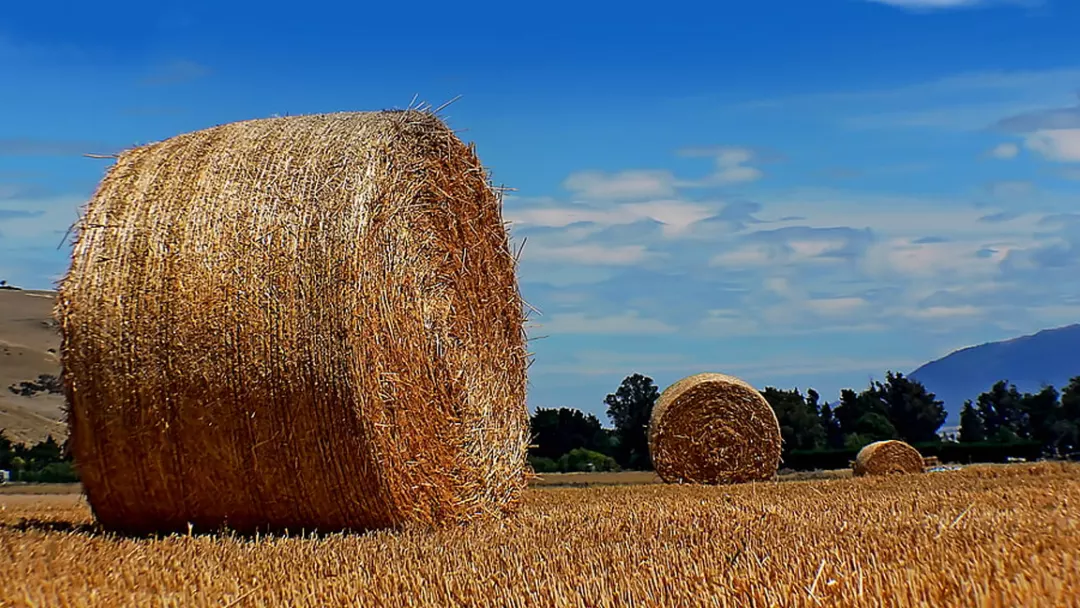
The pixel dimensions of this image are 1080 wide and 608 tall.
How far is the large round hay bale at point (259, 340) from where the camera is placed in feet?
22.0

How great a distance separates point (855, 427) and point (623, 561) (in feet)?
108

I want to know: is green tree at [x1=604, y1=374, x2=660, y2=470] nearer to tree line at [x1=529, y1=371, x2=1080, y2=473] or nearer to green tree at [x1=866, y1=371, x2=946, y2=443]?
tree line at [x1=529, y1=371, x2=1080, y2=473]

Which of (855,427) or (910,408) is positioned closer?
(855,427)

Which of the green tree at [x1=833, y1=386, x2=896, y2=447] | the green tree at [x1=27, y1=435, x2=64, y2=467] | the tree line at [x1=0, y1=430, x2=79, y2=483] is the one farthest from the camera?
the green tree at [x1=833, y1=386, x2=896, y2=447]

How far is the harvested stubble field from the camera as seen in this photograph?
138 inches

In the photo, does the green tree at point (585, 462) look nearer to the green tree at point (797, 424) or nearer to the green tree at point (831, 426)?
the green tree at point (797, 424)

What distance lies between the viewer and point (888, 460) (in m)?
16.3

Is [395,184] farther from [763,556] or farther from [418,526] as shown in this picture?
[763,556]

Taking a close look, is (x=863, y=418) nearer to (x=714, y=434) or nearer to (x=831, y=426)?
(x=831, y=426)

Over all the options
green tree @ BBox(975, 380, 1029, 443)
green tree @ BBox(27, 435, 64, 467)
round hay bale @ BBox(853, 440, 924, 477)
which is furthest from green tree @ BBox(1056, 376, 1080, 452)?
green tree @ BBox(27, 435, 64, 467)

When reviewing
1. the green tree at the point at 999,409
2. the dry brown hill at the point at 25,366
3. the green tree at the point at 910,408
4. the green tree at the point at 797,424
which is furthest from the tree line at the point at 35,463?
the green tree at the point at 999,409

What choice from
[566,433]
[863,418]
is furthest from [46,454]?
[863,418]

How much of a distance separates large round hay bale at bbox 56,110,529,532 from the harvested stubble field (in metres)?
0.38

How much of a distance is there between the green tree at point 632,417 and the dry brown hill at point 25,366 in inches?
672
